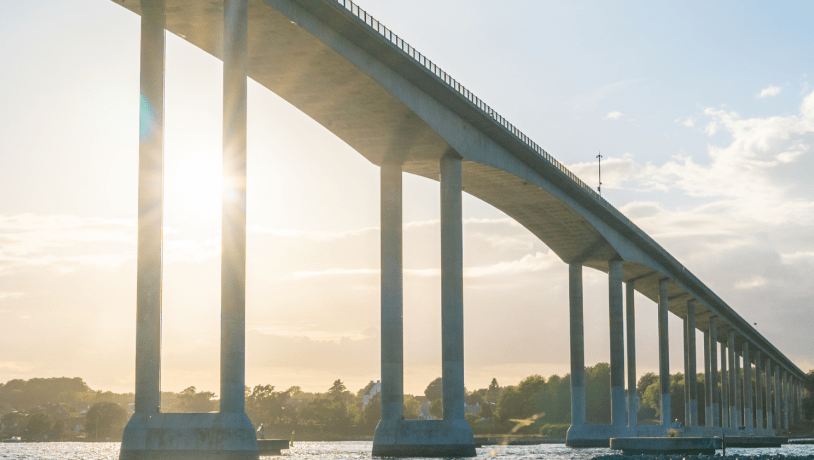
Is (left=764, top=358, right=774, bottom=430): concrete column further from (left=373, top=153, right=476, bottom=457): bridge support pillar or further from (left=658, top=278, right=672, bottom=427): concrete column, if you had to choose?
(left=373, top=153, right=476, bottom=457): bridge support pillar

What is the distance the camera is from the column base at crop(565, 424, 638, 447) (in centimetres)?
9806

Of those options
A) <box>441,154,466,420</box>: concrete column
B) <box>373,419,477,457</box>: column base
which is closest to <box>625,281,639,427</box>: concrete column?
<box>441,154,466,420</box>: concrete column

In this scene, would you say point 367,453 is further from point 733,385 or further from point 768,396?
point 768,396

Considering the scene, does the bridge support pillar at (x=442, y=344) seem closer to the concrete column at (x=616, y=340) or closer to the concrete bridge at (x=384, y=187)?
the concrete bridge at (x=384, y=187)

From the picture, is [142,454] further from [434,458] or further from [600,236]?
[600,236]

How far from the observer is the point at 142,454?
1571 inches

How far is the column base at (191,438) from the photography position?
39031mm

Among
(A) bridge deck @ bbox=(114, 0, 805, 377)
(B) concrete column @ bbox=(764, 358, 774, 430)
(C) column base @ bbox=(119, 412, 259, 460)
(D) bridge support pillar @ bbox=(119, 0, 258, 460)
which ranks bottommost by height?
(B) concrete column @ bbox=(764, 358, 774, 430)

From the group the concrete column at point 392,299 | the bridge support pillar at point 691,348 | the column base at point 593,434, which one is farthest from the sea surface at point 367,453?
the bridge support pillar at point 691,348

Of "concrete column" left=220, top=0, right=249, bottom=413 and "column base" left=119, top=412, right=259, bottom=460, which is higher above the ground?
"concrete column" left=220, top=0, right=249, bottom=413

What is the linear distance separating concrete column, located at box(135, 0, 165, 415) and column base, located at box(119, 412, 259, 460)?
1.30 metres

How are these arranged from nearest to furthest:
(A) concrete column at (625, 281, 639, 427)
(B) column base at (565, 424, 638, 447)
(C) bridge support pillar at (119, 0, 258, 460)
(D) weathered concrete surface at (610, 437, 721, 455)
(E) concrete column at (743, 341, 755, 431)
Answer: (C) bridge support pillar at (119, 0, 258, 460)
(D) weathered concrete surface at (610, 437, 721, 455)
(B) column base at (565, 424, 638, 447)
(A) concrete column at (625, 281, 639, 427)
(E) concrete column at (743, 341, 755, 431)

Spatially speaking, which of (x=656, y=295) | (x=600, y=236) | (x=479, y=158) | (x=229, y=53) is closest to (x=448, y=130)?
(x=479, y=158)

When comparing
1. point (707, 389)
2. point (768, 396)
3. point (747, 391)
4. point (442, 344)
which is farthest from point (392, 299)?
point (768, 396)
